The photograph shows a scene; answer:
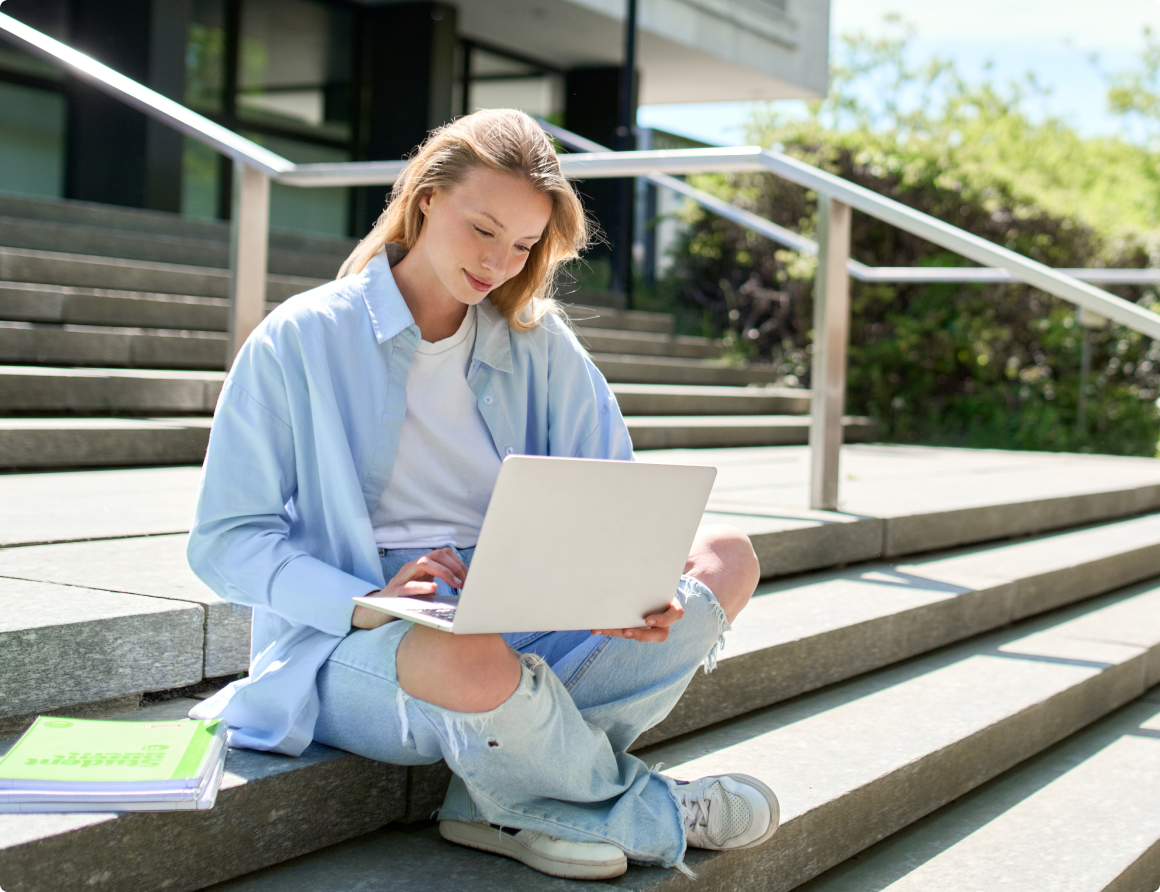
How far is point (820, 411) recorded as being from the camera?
11.9 ft

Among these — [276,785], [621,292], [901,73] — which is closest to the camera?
[276,785]

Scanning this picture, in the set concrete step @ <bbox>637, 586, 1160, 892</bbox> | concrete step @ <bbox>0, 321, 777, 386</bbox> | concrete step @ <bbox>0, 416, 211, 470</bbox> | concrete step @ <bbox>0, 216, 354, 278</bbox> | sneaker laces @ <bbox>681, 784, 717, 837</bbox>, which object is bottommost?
concrete step @ <bbox>637, 586, 1160, 892</bbox>

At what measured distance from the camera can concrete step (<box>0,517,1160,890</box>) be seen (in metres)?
1.61

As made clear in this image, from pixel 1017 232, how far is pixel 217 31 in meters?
5.85

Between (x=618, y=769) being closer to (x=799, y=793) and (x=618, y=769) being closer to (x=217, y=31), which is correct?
(x=799, y=793)

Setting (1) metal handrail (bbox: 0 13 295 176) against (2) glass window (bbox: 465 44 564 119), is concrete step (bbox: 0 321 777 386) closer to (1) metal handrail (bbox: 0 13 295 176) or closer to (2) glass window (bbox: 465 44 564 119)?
(1) metal handrail (bbox: 0 13 295 176)

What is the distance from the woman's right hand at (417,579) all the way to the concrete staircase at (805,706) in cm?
26

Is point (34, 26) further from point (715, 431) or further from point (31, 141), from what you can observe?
point (715, 431)

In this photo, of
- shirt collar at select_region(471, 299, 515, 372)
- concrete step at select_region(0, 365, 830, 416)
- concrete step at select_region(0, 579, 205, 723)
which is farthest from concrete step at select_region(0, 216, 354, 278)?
shirt collar at select_region(471, 299, 515, 372)

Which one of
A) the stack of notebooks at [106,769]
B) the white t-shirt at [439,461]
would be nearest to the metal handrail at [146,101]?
the white t-shirt at [439,461]

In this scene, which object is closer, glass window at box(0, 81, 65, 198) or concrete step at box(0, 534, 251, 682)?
concrete step at box(0, 534, 251, 682)

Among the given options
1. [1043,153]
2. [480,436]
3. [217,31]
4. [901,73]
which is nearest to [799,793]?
[480,436]

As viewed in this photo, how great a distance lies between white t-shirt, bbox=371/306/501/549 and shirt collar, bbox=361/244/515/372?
3 centimetres

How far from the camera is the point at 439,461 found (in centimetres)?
193
